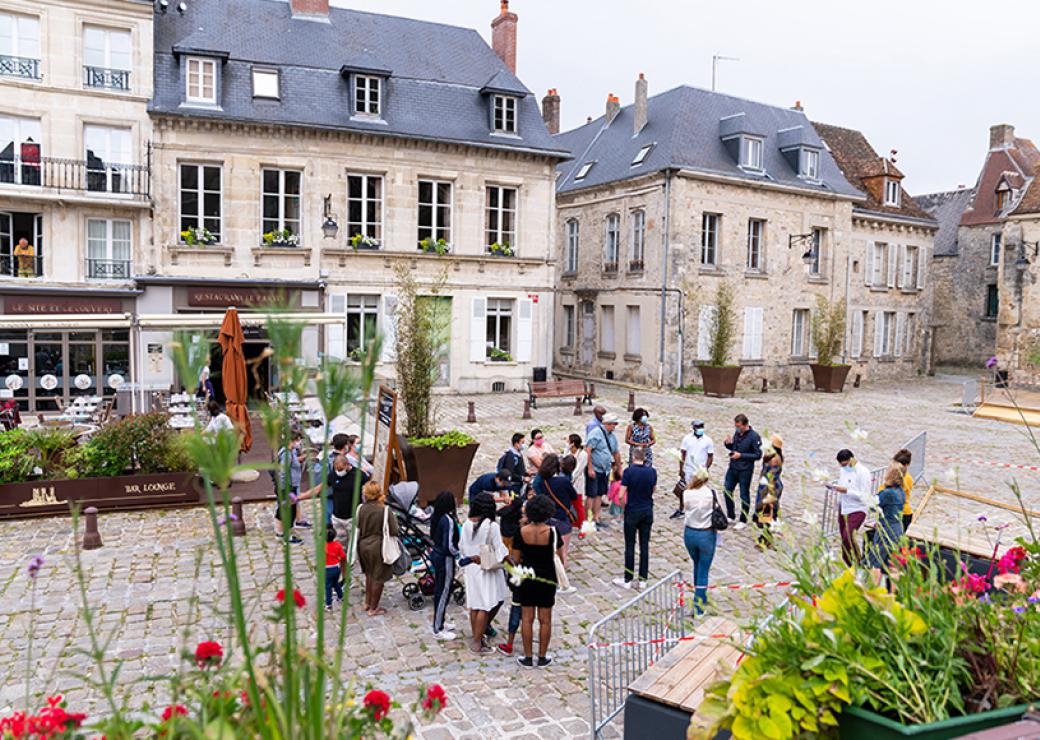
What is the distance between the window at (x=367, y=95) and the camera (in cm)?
2111

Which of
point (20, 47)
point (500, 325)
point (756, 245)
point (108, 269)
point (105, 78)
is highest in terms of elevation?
point (20, 47)

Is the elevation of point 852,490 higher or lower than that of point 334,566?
higher

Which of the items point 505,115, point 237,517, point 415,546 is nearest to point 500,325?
point 505,115

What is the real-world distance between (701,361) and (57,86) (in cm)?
1897

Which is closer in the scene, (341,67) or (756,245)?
(341,67)

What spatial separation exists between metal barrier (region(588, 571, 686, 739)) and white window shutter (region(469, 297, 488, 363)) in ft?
54.4

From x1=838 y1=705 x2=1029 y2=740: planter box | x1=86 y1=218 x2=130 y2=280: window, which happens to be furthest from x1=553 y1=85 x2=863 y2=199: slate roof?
x1=838 y1=705 x2=1029 y2=740: planter box

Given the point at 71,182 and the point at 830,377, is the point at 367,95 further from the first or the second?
the point at 830,377

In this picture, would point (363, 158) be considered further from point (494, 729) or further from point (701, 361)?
point (494, 729)

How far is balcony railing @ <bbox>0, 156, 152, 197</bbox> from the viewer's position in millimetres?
18203

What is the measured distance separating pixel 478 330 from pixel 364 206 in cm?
470

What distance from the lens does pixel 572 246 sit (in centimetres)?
2934

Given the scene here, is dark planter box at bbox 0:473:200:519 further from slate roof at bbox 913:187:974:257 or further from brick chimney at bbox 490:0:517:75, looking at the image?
slate roof at bbox 913:187:974:257

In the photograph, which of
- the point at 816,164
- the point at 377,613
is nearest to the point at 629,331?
the point at 816,164
